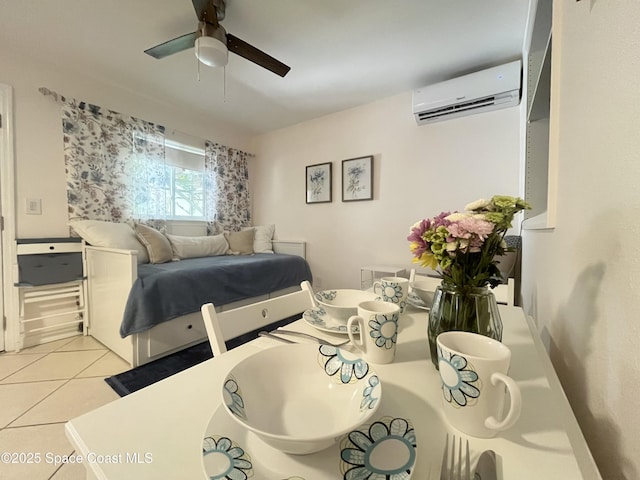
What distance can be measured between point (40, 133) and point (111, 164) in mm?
452

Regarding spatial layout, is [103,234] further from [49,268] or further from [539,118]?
[539,118]

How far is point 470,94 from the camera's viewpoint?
2.00 m

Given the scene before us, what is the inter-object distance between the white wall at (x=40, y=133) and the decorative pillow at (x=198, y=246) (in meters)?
0.80

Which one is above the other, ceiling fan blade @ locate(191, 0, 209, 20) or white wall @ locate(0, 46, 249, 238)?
ceiling fan blade @ locate(191, 0, 209, 20)

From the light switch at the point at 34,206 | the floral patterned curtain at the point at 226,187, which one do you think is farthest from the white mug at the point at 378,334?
the floral patterned curtain at the point at 226,187

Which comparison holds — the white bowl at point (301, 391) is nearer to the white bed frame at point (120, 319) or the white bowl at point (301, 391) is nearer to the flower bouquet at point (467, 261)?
the flower bouquet at point (467, 261)

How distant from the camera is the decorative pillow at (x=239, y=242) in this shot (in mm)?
3082

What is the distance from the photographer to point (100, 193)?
7.33ft

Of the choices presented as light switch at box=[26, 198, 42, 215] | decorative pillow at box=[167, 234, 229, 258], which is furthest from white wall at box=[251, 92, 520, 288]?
light switch at box=[26, 198, 42, 215]

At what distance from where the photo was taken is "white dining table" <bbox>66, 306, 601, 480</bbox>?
0.30m

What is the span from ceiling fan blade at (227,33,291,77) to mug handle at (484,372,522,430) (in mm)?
1895

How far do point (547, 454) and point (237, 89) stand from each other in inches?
114

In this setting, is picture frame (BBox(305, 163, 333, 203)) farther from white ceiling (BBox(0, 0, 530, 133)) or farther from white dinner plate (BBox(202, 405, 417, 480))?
white dinner plate (BBox(202, 405, 417, 480))

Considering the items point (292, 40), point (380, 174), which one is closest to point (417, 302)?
point (292, 40)
